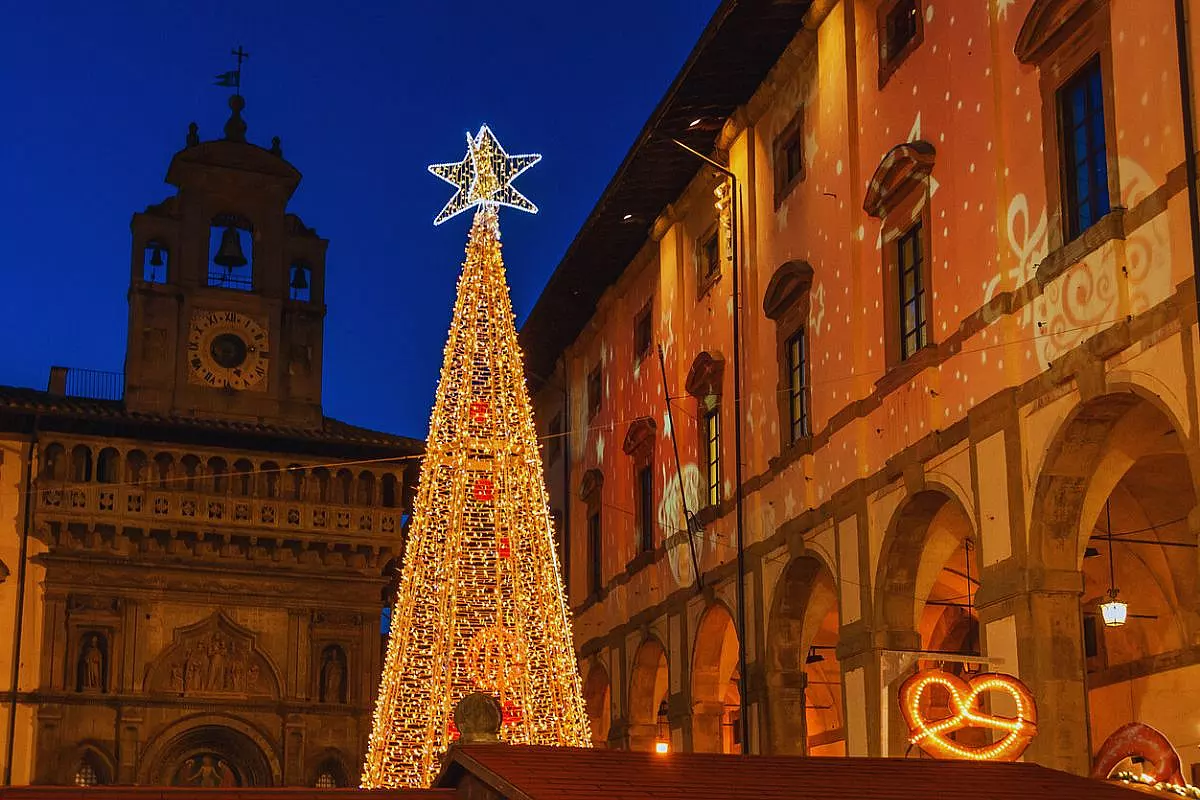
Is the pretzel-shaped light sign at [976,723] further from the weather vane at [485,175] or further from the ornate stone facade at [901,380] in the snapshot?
the weather vane at [485,175]

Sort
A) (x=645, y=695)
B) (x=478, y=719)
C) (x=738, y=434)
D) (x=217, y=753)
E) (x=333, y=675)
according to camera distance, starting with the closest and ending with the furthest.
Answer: (x=478, y=719), (x=738, y=434), (x=645, y=695), (x=217, y=753), (x=333, y=675)

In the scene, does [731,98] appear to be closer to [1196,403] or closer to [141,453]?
[1196,403]

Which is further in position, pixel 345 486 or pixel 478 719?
pixel 345 486

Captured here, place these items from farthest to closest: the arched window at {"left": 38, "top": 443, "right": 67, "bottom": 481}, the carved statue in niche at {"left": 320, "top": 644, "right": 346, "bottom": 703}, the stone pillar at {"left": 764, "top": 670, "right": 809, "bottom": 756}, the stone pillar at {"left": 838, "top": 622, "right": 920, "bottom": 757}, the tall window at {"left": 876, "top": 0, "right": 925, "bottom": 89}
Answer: the carved statue in niche at {"left": 320, "top": 644, "right": 346, "bottom": 703}, the arched window at {"left": 38, "top": 443, "right": 67, "bottom": 481}, the stone pillar at {"left": 764, "top": 670, "right": 809, "bottom": 756}, the tall window at {"left": 876, "top": 0, "right": 925, "bottom": 89}, the stone pillar at {"left": 838, "top": 622, "right": 920, "bottom": 757}

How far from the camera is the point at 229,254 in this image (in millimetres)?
44781

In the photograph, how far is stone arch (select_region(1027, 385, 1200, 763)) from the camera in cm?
1892

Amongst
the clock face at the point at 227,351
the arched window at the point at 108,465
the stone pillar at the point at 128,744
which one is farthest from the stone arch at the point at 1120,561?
the arched window at the point at 108,465

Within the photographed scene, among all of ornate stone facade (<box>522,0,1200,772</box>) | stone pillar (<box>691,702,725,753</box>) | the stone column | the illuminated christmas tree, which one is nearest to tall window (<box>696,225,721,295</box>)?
ornate stone facade (<box>522,0,1200,772</box>)

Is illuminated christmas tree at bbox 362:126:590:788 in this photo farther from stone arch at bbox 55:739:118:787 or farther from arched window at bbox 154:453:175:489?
arched window at bbox 154:453:175:489

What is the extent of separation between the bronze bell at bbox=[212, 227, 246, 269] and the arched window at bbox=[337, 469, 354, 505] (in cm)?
597

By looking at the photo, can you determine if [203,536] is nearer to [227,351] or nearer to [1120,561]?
[227,351]

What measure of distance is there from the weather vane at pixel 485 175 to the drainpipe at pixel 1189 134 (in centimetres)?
1070

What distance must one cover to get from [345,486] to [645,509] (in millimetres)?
11093

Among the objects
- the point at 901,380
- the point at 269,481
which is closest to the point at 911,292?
the point at 901,380
